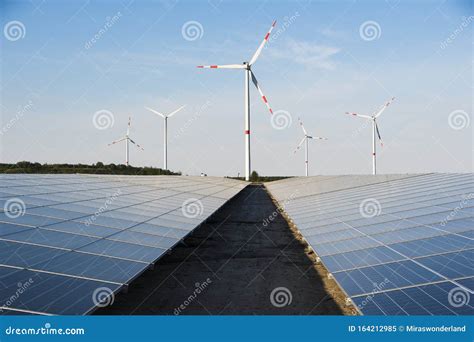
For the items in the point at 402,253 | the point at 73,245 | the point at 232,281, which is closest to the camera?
the point at 402,253

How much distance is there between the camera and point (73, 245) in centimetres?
1470

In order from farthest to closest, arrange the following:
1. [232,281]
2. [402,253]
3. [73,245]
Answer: [232,281]
[73,245]
[402,253]

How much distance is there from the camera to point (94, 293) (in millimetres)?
10570

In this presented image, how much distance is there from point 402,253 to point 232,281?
7571 mm

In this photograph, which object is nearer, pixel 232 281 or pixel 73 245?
pixel 73 245

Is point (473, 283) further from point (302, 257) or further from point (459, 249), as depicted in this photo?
point (302, 257)

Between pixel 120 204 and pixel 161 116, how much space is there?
199ft

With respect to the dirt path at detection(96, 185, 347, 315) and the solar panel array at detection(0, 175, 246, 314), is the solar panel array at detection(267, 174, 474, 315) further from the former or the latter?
the solar panel array at detection(0, 175, 246, 314)

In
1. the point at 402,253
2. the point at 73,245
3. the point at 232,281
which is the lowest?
the point at 232,281

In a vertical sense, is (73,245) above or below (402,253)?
above

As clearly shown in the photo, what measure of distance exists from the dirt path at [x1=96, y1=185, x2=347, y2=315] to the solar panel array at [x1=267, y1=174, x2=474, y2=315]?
1.86 metres

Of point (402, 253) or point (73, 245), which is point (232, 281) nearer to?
point (73, 245)

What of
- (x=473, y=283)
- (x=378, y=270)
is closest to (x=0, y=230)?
(x=378, y=270)

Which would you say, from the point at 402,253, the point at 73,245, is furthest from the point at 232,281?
the point at 402,253
